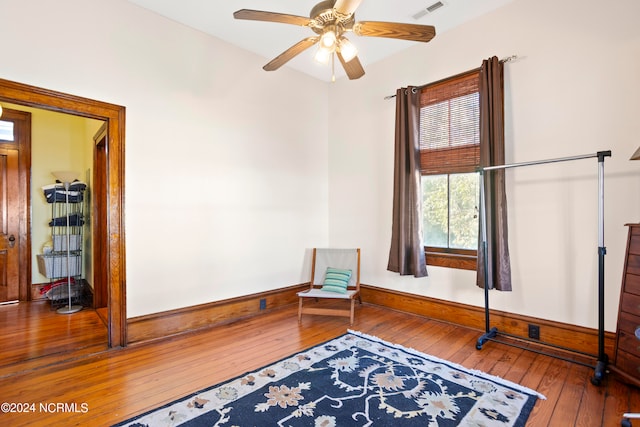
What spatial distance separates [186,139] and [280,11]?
158 cm

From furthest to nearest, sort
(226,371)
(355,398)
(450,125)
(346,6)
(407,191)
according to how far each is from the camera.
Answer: (407,191) < (450,125) < (226,371) < (355,398) < (346,6)

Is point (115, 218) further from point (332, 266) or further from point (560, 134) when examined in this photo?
point (560, 134)

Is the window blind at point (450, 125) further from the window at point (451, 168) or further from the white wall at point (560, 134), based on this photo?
the white wall at point (560, 134)

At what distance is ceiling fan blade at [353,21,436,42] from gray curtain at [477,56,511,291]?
1.16 meters

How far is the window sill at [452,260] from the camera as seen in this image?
334 cm

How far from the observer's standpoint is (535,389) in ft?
7.17

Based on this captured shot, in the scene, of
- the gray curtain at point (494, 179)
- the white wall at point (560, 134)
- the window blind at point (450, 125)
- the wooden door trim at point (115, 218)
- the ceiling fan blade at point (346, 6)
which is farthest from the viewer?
the window blind at point (450, 125)

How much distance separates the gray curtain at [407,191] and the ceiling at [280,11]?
29.0 inches

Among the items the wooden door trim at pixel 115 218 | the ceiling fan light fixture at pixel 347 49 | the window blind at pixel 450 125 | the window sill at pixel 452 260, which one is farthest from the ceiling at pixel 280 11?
the window sill at pixel 452 260

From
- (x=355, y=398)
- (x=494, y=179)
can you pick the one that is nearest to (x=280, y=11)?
(x=494, y=179)

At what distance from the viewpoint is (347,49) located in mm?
2336

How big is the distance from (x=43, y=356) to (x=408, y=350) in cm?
315

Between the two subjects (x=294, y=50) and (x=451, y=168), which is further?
(x=451, y=168)

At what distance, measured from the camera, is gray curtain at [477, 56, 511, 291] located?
293 centimetres
